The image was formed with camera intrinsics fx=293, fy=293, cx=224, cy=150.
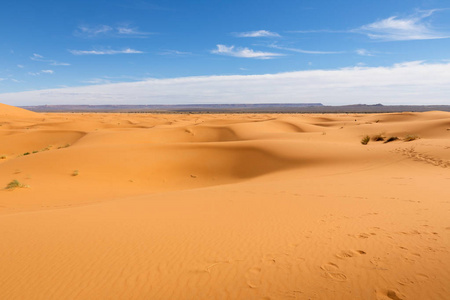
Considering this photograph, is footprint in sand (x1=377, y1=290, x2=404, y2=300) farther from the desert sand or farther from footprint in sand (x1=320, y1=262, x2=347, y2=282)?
footprint in sand (x1=320, y1=262, x2=347, y2=282)

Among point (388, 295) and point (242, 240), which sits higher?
point (388, 295)

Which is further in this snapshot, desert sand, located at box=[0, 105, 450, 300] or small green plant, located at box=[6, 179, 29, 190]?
small green plant, located at box=[6, 179, 29, 190]

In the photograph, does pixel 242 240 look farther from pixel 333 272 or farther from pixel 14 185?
pixel 14 185

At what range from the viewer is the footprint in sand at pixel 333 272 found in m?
3.53

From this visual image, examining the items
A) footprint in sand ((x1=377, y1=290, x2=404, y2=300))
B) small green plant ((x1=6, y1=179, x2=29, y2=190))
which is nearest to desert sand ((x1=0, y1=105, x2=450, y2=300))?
footprint in sand ((x1=377, y1=290, x2=404, y2=300))

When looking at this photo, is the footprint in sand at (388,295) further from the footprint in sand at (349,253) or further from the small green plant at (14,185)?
the small green plant at (14,185)

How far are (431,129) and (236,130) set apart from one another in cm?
1762

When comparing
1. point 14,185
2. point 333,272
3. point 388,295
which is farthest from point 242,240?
point 14,185

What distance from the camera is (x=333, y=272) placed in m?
3.67

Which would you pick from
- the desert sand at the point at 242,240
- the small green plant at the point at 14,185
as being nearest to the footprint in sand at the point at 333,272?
the desert sand at the point at 242,240

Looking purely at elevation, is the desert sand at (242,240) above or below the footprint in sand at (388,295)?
below

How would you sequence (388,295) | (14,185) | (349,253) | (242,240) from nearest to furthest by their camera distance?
(388,295) < (349,253) < (242,240) < (14,185)

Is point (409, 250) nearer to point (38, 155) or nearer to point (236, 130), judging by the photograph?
point (38, 155)

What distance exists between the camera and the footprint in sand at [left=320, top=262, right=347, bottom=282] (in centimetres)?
353
